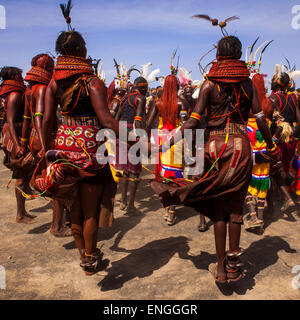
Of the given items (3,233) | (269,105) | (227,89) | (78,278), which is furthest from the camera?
(269,105)

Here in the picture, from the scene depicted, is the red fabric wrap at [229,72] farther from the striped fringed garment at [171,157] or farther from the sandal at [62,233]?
the sandal at [62,233]

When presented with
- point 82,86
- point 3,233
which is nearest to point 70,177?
point 82,86

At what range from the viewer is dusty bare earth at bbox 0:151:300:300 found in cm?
313

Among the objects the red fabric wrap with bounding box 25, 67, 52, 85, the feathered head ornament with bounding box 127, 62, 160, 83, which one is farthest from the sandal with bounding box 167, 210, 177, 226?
the feathered head ornament with bounding box 127, 62, 160, 83

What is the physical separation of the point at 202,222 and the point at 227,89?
95.4 inches

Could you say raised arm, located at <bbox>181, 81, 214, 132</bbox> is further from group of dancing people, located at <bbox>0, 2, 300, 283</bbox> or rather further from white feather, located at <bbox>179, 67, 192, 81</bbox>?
white feather, located at <bbox>179, 67, 192, 81</bbox>

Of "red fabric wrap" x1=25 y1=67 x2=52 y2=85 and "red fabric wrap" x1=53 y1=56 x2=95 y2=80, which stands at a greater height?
"red fabric wrap" x1=25 y1=67 x2=52 y2=85

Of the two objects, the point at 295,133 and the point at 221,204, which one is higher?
the point at 295,133

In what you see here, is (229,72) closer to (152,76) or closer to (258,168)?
(258,168)

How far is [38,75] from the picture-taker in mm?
4207

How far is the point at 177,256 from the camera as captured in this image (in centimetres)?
390

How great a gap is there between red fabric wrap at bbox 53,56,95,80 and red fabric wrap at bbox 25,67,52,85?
1460mm

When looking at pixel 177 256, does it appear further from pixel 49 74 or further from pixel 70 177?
pixel 49 74

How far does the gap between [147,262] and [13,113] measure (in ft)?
9.78
